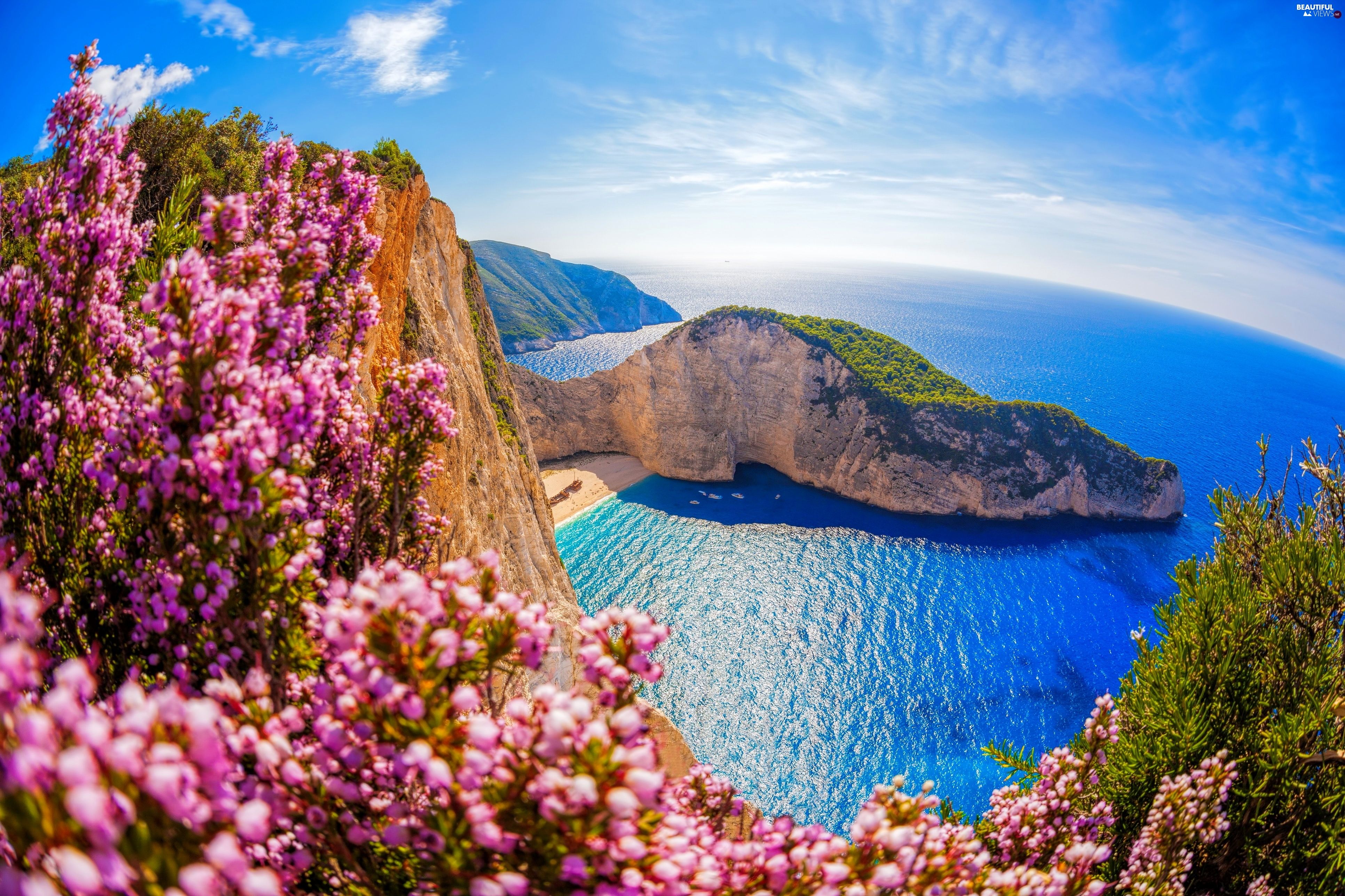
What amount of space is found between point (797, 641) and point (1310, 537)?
108 ft

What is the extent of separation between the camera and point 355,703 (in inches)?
124

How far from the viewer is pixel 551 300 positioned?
161750mm

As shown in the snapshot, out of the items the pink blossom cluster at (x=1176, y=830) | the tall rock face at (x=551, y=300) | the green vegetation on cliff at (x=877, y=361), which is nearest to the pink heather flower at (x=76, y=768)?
the pink blossom cluster at (x=1176, y=830)

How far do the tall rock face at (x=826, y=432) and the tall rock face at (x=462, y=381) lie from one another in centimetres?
3243

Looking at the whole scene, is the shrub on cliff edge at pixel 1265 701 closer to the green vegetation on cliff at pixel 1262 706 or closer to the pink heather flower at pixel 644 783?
the green vegetation on cliff at pixel 1262 706

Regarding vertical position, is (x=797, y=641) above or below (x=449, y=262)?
below

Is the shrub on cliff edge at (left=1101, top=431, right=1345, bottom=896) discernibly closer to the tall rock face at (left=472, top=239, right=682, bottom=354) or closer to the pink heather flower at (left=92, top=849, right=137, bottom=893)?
the pink heather flower at (left=92, top=849, right=137, bottom=893)

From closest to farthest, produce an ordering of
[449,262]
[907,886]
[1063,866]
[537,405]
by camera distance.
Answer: [907,886]
[1063,866]
[449,262]
[537,405]

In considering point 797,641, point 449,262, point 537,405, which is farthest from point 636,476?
point 449,262

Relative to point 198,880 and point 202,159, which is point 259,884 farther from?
point 202,159

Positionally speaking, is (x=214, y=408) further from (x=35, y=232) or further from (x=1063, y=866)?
(x=1063, y=866)

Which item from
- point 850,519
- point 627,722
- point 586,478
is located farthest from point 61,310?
point 586,478

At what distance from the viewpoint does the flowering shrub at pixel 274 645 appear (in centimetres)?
225

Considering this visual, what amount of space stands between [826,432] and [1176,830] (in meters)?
56.4
